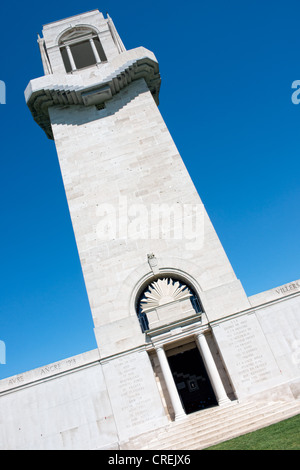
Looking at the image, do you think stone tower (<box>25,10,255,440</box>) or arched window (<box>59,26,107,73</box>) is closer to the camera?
stone tower (<box>25,10,255,440</box>)

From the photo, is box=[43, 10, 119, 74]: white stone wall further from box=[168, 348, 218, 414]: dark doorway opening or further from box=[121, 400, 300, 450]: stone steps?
box=[121, 400, 300, 450]: stone steps

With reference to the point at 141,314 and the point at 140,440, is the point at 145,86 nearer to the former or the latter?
the point at 141,314

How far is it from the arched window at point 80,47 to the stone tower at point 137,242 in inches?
22.9

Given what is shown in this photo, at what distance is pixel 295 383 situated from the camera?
13.3 m

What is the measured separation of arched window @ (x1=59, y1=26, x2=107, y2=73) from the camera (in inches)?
953

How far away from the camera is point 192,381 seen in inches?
637

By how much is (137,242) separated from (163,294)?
3.01 meters

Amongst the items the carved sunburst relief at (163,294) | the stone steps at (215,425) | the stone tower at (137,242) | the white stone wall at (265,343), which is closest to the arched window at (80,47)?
the stone tower at (137,242)

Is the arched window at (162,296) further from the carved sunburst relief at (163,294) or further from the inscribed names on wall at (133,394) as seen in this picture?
the inscribed names on wall at (133,394)

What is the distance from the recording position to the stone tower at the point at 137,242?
14.3 metres

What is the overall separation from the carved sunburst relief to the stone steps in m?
4.71

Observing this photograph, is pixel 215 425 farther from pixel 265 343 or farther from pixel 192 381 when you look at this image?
pixel 192 381

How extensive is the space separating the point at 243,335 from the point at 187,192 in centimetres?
768

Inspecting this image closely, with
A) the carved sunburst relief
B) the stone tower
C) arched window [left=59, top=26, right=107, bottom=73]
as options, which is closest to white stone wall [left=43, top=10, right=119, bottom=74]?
the stone tower
